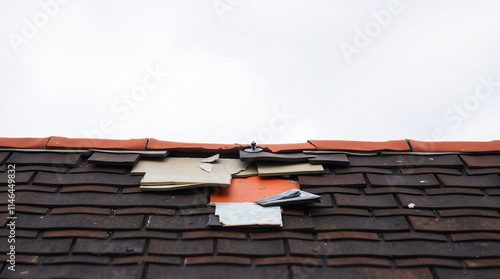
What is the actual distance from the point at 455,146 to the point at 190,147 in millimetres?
2383

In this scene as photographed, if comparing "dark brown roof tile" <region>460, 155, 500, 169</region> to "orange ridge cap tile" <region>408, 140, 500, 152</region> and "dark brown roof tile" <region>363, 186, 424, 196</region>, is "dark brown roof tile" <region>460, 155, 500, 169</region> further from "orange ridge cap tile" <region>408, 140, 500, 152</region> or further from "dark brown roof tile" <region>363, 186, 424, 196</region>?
"dark brown roof tile" <region>363, 186, 424, 196</region>

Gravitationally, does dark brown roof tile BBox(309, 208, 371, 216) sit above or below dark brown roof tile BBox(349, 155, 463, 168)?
below

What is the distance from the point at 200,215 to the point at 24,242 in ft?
3.56

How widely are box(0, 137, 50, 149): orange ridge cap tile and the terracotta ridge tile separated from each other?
6 centimetres

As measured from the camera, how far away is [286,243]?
7.09 ft

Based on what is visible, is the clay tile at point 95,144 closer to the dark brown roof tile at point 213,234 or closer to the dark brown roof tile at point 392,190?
the dark brown roof tile at point 213,234

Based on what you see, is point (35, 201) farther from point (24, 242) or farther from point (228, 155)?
point (228, 155)

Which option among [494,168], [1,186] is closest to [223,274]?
[1,186]

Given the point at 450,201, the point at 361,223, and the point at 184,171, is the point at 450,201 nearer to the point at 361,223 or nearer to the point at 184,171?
the point at 361,223

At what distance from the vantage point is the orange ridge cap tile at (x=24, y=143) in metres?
3.03

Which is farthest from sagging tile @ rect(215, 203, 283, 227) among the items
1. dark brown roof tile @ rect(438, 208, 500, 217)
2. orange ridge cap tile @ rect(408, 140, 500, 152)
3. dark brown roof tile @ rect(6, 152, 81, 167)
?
orange ridge cap tile @ rect(408, 140, 500, 152)

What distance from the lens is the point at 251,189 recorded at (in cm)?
272

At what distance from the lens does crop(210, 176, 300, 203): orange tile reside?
259 centimetres

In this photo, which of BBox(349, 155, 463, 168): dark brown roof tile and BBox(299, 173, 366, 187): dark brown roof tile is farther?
BBox(349, 155, 463, 168): dark brown roof tile
